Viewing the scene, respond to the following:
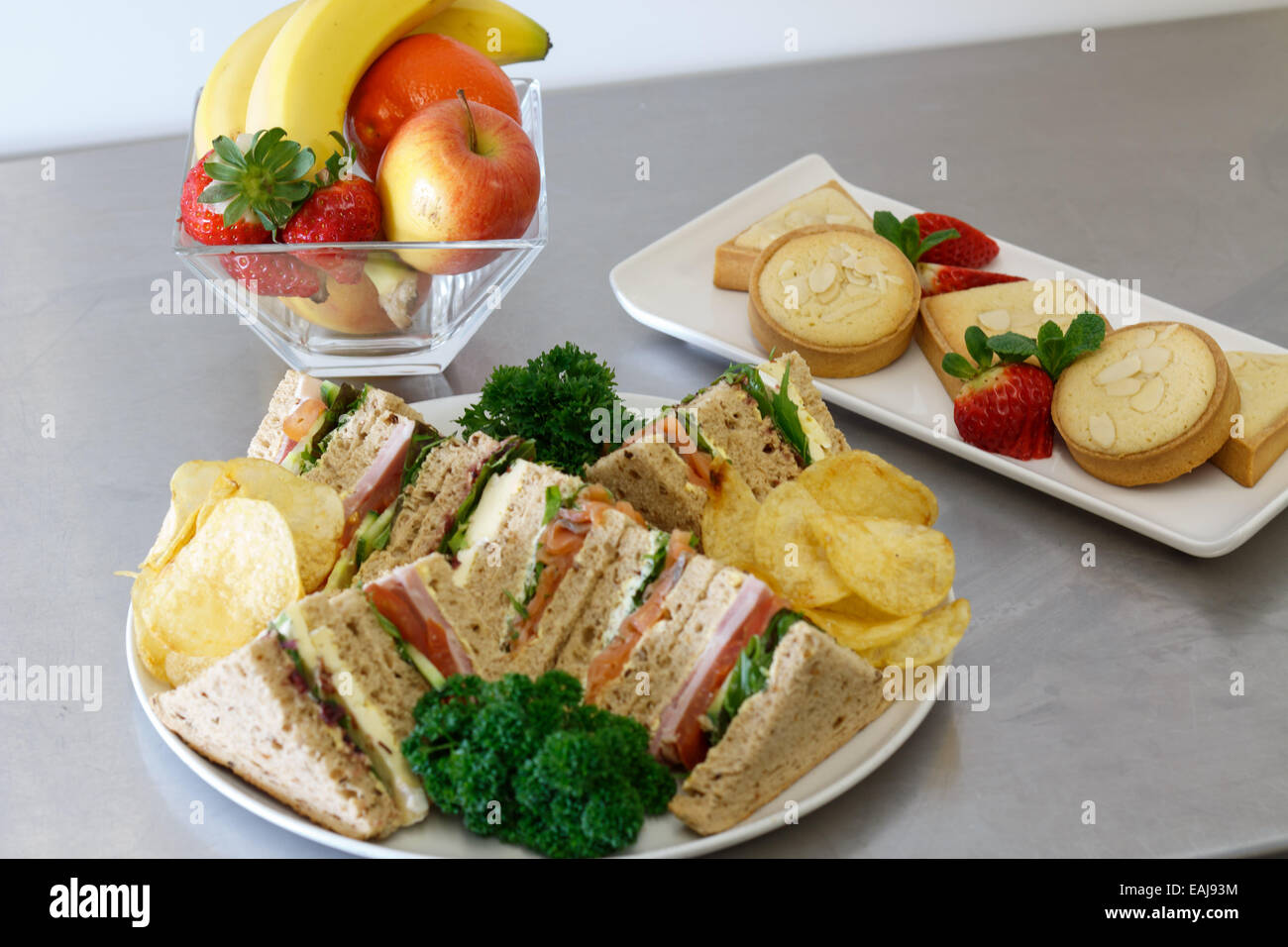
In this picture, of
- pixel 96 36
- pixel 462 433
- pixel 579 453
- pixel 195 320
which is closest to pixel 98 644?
pixel 462 433

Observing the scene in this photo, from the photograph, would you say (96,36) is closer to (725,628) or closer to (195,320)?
(195,320)

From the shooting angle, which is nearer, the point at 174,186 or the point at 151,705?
the point at 151,705

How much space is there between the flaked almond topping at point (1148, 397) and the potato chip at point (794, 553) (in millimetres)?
797

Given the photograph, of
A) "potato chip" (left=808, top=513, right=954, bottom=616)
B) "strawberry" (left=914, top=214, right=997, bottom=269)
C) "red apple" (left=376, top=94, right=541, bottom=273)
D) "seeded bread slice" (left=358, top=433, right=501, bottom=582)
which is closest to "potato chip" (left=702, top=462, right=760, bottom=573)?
"potato chip" (left=808, top=513, right=954, bottom=616)

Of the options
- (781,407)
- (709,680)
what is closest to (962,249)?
(781,407)

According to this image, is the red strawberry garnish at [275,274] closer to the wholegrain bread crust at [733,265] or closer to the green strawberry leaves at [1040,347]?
the wholegrain bread crust at [733,265]

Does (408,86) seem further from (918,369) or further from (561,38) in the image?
(561,38)

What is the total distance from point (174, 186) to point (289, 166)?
4.86ft

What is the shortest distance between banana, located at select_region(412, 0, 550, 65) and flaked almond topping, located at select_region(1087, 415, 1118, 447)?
1.51 meters

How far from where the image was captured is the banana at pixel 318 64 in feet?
8.13

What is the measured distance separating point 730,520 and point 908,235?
1193 millimetres

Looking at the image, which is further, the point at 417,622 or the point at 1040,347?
the point at 1040,347

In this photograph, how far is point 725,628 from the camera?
1848 millimetres

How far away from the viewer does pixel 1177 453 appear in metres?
2.38
